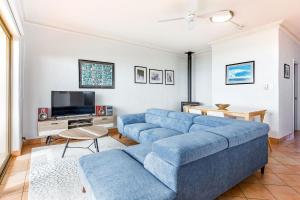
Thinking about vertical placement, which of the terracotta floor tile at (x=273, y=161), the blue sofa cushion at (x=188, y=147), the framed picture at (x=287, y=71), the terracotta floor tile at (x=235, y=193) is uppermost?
the framed picture at (x=287, y=71)

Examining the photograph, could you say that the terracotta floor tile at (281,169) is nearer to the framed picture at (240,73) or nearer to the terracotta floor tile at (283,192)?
the terracotta floor tile at (283,192)

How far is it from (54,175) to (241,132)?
2.26 m

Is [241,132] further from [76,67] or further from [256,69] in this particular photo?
[76,67]

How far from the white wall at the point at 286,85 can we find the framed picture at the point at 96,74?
384cm

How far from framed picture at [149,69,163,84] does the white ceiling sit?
1.17m

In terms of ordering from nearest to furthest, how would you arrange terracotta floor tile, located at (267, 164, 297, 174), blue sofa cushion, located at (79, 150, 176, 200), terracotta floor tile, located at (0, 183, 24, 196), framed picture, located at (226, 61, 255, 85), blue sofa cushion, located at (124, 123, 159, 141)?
blue sofa cushion, located at (79, 150, 176, 200) < terracotta floor tile, located at (0, 183, 24, 196) < terracotta floor tile, located at (267, 164, 297, 174) < blue sofa cushion, located at (124, 123, 159, 141) < framed picture, located at (226, 61, 255, 85)

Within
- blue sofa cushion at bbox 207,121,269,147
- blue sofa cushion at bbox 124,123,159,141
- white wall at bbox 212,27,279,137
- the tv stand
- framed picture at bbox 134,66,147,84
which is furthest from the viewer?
framed picture at bbox 134,66,147,84

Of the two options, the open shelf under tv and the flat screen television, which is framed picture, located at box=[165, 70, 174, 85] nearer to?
the flat screen television

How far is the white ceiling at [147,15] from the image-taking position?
2707mm

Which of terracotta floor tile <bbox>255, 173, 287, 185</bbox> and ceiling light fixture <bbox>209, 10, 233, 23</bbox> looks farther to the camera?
ceiling light fixture <bbox>209, 10, 233, 23</bbox>

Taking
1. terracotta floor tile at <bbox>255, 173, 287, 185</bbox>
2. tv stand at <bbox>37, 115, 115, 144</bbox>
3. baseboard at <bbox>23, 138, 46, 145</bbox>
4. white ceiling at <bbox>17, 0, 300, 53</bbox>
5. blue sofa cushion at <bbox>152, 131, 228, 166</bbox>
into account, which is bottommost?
terracotta floor tile at <bbox>255, 173, 287, 185</bbox>

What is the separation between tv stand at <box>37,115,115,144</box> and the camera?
10.7ft

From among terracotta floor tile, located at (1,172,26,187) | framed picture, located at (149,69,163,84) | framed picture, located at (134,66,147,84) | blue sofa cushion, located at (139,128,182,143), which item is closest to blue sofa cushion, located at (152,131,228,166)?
blue sofa cushion, located at (139,128,182,143)

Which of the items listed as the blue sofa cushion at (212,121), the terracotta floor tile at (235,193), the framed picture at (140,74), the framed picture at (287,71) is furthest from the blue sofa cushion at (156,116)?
the framed picture at (287,71)
